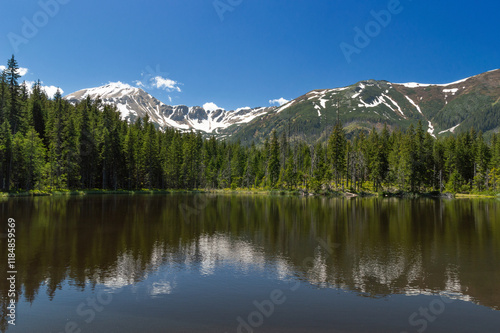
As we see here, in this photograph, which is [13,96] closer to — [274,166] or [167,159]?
[167,159]

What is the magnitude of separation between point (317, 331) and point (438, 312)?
569cm

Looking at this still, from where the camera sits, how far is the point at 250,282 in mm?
15781

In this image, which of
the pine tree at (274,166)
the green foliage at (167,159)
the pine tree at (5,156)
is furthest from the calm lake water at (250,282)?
the pine tree at (274,166)

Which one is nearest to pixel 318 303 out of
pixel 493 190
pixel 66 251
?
pixel 66 251

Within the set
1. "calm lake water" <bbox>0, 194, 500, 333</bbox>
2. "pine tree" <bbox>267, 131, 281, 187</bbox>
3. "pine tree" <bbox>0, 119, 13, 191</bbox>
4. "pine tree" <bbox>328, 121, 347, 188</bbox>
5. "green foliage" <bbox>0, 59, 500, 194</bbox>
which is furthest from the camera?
"pine tree" <bbox>267, 131, 281, 187</bbox>

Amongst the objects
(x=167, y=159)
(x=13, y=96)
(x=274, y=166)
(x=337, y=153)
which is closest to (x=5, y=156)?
(x=13, y=96)

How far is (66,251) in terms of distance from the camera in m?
21.2

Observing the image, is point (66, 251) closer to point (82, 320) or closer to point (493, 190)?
point (82, 320)

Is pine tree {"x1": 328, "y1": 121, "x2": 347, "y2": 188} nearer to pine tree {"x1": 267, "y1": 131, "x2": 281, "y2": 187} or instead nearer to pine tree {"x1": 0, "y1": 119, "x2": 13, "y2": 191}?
pine tree {"x1": 267, "y1": 131, "x2": 281, "y2": 187}

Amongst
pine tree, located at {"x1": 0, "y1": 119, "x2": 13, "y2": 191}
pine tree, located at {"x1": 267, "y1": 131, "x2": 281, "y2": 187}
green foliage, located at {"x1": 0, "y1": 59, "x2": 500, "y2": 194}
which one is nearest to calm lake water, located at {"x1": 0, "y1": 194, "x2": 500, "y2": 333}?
pine tree, located at {"x1": 0, "y1": 119, "x2": 13, "y2": 191}

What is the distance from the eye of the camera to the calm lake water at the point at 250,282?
448 inches

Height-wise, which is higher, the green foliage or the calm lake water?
the green foliage

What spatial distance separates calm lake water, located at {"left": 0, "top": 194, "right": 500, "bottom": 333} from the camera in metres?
11.4

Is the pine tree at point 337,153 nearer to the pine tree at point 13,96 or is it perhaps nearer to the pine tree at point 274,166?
the pine tree at point 274,166
